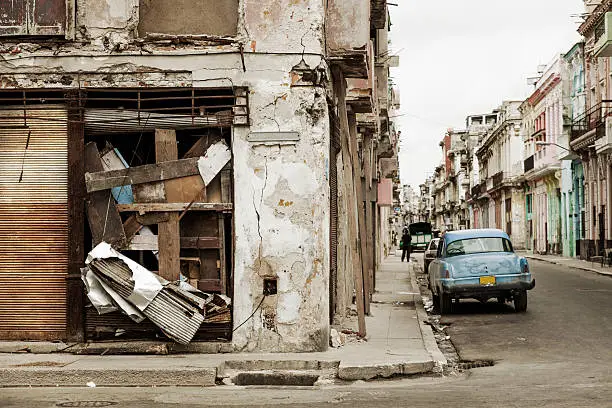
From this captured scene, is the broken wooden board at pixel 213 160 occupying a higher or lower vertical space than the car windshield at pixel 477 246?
higher

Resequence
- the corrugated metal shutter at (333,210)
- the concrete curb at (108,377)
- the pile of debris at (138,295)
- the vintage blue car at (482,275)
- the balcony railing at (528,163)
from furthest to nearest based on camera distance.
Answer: the balcony railing at (528,163) < the vintage blue car at (482,275) < the corrugated metal shutter at (333,210) < the pile of debris at (138,295) < the concrete curb at (108,377)

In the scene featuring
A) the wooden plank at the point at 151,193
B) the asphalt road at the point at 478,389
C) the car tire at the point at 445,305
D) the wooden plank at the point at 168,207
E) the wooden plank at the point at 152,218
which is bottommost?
the asphalt road at the point at 478,389

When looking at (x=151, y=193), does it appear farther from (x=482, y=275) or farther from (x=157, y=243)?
(x=482, y=275)

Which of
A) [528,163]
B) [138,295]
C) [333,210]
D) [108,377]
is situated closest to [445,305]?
[333,210]

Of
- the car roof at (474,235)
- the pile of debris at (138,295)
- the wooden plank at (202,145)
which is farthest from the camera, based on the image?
the car roof at (474,235)

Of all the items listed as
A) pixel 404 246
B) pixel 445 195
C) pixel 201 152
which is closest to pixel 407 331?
pixel 201 152

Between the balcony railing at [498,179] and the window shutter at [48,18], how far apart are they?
211 ft

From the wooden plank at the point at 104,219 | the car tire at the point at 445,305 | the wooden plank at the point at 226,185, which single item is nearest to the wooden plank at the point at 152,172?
the wooden plank at the point at 104,219

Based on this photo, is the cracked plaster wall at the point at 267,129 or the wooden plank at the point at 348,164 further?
the wooden plank at the point at 348,164

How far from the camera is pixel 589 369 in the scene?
34.0 ft

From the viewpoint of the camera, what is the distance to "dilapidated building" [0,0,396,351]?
38.8 ft

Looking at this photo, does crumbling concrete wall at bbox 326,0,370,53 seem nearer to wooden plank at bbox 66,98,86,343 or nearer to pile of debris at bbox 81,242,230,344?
wooden plank at bbox 66,98,86,343

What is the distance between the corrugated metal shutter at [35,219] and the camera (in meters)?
12.0

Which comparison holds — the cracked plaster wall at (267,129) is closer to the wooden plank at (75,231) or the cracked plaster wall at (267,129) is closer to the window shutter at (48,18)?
the window shutter at (48,18)
